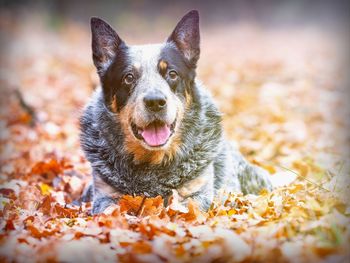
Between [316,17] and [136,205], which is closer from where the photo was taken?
[136,205]

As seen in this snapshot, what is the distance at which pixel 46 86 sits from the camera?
11188 mm

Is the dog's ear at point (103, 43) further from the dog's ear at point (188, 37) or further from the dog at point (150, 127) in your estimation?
the dog's ear at point (188, 37)

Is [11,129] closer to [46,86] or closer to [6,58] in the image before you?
[46,86]

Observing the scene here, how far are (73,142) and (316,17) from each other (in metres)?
6.85

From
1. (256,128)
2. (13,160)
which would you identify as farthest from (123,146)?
(256,128)

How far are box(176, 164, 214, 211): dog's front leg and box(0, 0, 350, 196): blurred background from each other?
127 centimetres

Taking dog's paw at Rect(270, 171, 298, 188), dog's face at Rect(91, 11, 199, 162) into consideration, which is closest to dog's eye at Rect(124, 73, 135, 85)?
dog's face at Rect(91, 11, 199, 162)

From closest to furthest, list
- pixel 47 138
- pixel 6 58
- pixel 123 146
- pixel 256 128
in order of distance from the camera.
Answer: pixel 123 146
pixel 47 138
pixel 256 128
pixel 6 58

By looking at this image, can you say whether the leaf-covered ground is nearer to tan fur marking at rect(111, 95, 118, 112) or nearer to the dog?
the dog

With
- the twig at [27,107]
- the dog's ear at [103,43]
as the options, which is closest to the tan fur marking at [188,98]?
the dog's ear at [103,43]

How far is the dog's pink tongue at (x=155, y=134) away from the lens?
4.54 meters

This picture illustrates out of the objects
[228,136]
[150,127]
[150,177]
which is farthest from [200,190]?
[228,136]

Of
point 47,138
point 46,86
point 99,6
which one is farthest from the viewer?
point 99,6

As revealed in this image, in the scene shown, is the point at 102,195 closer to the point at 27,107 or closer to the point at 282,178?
the point at 282,178
